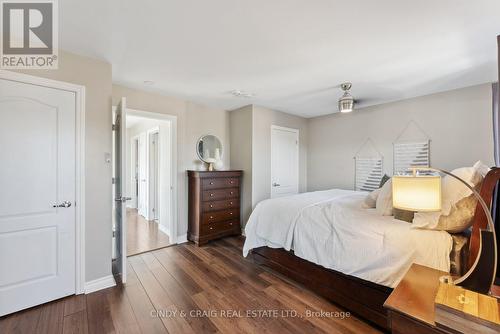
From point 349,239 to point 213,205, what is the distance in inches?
91.4

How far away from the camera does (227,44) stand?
6.61ft

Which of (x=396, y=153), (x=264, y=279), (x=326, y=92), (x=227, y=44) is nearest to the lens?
(x=227, y=44)

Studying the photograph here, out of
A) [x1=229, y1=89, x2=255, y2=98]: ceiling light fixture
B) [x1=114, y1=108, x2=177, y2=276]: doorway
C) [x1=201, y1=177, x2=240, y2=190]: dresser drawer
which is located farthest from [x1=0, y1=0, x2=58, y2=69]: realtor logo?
[x1=201, y1=177, x2=240, y2=190]: dresser drawer

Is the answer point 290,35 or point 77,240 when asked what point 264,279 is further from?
point 290,35

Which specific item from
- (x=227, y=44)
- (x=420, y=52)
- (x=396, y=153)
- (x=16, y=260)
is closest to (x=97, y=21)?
(x=227, y=44)

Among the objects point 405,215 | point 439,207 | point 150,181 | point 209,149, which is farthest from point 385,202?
point 150,181

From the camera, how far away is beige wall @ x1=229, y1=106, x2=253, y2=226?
13.1 ft

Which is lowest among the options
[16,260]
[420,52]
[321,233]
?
[16,260]

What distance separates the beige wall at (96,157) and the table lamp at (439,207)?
8.96 ft

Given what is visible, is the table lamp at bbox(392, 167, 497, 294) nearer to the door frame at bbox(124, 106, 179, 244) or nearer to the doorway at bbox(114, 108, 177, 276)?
the doorway at bbox(114, 108, 177, 276)

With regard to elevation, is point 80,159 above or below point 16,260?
above

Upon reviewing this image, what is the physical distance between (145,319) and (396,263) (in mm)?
2133

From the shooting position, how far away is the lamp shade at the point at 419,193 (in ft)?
4.07

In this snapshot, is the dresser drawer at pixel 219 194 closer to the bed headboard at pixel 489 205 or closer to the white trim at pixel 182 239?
the white trim at pixel 182 239
